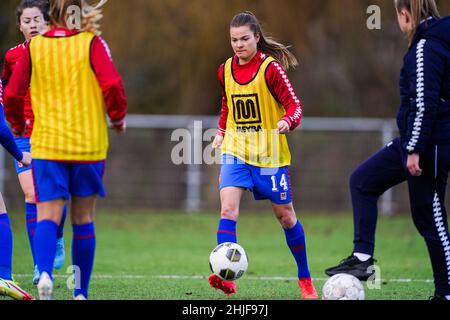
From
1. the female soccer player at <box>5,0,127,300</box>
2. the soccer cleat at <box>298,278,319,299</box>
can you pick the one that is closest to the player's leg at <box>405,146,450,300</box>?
the soccer cleat at <box>298,278,319,299</box>

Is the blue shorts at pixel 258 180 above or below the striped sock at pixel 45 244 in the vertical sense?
above

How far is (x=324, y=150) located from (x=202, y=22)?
3593 mm

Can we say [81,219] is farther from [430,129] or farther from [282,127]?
[430,129]

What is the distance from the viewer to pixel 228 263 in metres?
5.80

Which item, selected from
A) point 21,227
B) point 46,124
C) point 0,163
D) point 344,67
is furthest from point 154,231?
point 46,124

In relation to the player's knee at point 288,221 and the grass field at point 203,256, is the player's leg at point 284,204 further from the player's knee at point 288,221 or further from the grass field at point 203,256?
the grass field at point 203,256

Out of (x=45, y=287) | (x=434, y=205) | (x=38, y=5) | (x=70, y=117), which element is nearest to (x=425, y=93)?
(x=434, y=205)

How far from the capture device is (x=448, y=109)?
5613mm

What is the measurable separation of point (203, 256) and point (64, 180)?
4845 mm

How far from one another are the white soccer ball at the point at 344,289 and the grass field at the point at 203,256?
0.75 metres

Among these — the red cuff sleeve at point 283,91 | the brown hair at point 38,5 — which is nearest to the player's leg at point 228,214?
the red cuff sleeve at point 283,91

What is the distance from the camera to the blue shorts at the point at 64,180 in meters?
5.14
